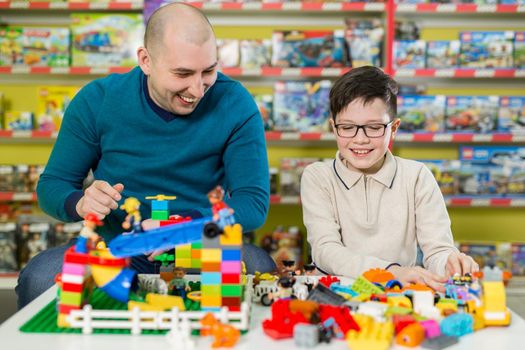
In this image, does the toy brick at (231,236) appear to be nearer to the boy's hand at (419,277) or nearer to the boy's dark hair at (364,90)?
the boy's hand at (419,277)

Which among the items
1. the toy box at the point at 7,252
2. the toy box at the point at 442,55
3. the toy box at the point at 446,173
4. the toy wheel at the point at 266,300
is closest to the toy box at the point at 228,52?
the toy box at the point at 442,55

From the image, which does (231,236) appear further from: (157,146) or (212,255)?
(157,146)

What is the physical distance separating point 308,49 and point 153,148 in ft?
6.11

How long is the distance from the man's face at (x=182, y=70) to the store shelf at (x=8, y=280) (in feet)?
7.05

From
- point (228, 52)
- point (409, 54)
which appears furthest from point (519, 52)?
point (228, 52)

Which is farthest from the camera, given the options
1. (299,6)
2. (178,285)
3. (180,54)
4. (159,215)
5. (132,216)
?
(299,6)

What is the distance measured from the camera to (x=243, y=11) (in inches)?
148

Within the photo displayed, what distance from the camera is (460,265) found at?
1479mm

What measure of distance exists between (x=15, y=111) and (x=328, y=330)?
3.18 m

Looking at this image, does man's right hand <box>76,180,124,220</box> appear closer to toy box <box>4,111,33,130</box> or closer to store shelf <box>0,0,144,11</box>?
store shelf <box>0,0,144,11</box>

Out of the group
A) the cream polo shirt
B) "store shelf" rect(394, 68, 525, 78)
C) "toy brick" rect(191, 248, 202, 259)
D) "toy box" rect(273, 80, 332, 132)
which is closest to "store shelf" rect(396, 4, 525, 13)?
"store shelf" rect(394, 68, 525, 78)

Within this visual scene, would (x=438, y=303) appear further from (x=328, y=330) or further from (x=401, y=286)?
(x=328, y=330)

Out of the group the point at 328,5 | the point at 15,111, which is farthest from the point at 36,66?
the point at 328,5

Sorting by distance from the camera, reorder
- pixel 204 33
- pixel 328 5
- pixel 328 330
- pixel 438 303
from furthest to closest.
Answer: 1. pixel 328 5
2. pixel 204 33
3. pixel 438 303
4. pixel 328 330
